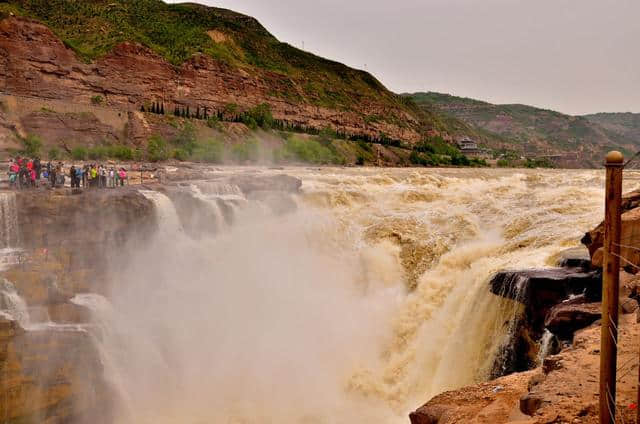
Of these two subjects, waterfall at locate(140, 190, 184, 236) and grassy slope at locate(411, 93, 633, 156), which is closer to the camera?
waterfall at locate(140, 190, 184, 236)

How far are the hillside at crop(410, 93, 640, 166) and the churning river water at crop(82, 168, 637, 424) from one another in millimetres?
86836

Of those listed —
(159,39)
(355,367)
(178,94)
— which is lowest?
(355,367)

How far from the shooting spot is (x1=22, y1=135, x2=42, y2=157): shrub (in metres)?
31.9

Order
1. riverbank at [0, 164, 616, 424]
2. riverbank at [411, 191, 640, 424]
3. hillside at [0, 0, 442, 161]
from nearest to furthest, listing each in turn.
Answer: riverbank at [411, 191, 640, 424], riverbank at [0, 164, 616, 424], hillside at [0, 0, 442, 161]

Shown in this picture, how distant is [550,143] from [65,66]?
113 meters

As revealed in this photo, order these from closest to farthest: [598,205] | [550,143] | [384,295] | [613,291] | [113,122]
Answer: [613,291] < [384,295] < [598,205] < [113,122] < [550,143]

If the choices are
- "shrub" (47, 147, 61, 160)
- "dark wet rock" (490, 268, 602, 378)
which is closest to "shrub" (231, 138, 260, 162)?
"shrub" (47, 147, 61, 160)

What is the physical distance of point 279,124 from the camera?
6050 centimetres

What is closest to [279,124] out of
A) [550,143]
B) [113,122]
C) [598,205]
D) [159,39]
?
[159,39]

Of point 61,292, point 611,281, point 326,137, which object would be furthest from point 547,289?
point 326,137

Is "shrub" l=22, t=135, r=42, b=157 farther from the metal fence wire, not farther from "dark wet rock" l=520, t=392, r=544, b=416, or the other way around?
the metal fence wire

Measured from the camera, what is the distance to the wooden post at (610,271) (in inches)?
144

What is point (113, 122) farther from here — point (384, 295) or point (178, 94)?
point (384, 295)

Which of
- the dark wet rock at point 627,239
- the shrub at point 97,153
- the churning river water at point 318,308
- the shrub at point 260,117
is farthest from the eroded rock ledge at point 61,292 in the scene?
the shrub at point 260,117
